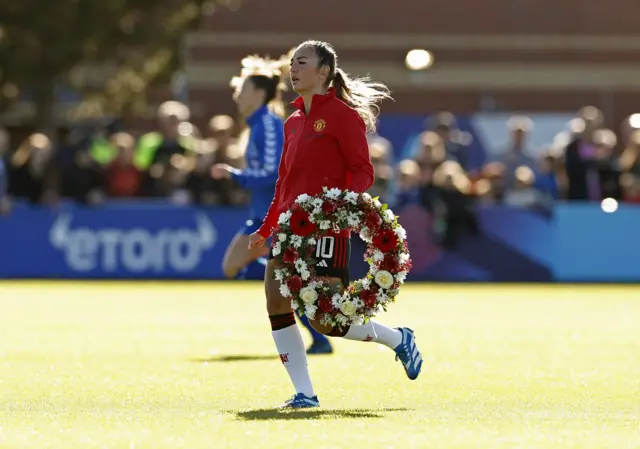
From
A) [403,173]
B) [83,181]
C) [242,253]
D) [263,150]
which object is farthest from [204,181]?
[263,150]

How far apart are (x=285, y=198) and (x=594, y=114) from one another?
15.7 metres

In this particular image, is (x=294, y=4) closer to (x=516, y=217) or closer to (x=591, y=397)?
(x=516, y=217)

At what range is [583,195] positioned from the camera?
80.7ft

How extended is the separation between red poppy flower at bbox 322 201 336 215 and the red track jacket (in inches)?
9.0

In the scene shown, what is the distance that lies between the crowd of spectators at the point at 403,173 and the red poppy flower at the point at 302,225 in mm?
13904

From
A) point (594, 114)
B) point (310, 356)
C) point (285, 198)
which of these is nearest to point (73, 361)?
point (310, 356)

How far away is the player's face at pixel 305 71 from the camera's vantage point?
32.1 ft

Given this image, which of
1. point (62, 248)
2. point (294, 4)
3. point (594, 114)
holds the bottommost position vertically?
→ point (62, 248)

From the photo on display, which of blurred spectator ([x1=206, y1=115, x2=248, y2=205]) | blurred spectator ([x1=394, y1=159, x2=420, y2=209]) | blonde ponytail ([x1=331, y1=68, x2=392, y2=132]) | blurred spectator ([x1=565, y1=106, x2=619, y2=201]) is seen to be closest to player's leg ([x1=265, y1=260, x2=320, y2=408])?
blonde ponytail ([x1=331, y1=68, x2=392, y2=132])

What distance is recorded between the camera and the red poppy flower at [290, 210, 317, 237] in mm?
9492

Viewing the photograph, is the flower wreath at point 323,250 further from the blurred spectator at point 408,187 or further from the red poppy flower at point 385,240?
the blurred spectator at point 408,187

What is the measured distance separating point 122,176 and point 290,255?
51.7ft

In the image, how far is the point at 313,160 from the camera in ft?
32.0

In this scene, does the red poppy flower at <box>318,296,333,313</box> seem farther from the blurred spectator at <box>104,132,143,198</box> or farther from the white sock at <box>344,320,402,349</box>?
the blurred spectator at <box>104,132,143,198</box>
